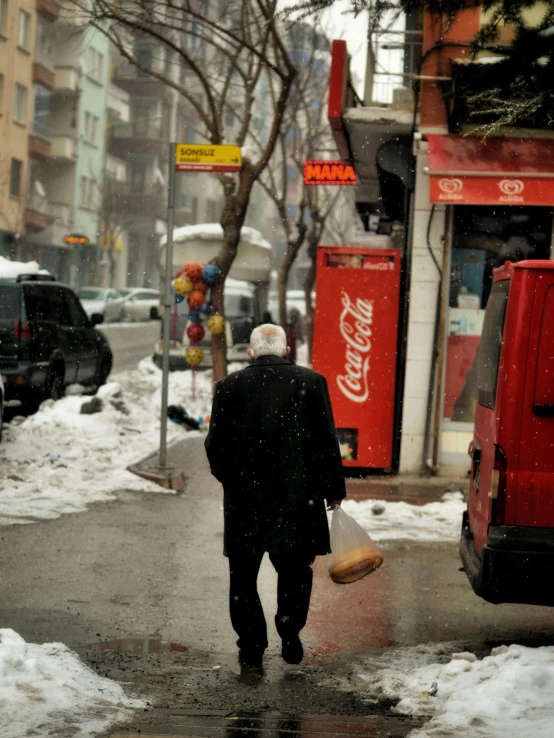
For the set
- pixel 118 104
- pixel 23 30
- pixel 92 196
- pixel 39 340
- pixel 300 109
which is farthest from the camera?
pixel 118 104

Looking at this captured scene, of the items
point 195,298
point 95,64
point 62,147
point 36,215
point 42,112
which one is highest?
point 95,64

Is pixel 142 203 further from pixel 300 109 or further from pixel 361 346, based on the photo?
pixel 361 346

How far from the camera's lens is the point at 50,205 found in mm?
57312

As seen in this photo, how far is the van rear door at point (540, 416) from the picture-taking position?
573cm

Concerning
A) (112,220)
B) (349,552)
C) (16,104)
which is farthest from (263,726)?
(112,220)

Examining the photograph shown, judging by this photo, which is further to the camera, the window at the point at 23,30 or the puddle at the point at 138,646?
the window at the point at 23,30

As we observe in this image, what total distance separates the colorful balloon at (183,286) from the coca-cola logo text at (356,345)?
587cm

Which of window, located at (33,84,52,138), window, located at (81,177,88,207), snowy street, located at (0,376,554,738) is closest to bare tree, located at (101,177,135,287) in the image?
window, located at (81,177,88,207)

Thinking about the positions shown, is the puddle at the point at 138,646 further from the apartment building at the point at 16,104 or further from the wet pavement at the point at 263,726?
the apartment building at the point at 16,104

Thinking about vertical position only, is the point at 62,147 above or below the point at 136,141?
A: below

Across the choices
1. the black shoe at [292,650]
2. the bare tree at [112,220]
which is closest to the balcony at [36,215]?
the bare tree at [112,220]

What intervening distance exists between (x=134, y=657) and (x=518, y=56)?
3.65 m

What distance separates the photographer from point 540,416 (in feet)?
18.8

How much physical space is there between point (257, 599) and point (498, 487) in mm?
1316
